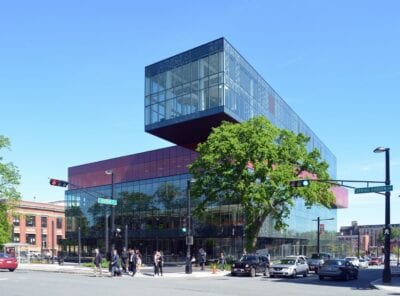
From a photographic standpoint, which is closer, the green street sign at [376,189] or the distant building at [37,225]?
the green street sign at [376,189]

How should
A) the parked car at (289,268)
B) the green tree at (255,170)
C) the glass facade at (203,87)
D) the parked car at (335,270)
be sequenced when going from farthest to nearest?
the glass facade at (203,87) → the green tree at (255,170) → the parked car at (289,268) → the parked car at (335,270)

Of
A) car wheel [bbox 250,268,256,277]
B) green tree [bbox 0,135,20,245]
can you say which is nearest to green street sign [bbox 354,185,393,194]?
car wheel [bbox 250,268,256,277]

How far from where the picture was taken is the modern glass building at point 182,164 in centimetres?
5778

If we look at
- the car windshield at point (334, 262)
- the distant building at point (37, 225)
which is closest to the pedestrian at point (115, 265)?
the car windshield at point (334, 262)

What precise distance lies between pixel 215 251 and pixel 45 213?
66089 mm

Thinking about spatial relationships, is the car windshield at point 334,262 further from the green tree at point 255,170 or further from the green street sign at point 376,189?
the green tree at point 255,170

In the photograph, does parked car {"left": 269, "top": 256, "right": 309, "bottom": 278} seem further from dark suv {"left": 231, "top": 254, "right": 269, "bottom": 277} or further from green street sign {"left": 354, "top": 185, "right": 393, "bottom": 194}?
green street sign {"left": 354, "top": 185, "right": 393, "bottom": 194}

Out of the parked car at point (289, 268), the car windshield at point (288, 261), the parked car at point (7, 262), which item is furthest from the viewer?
the parked car at point (7, 262)

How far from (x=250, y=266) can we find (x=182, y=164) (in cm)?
3393

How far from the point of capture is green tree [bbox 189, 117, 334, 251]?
1807 inches

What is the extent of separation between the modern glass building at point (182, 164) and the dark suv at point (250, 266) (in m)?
15.4

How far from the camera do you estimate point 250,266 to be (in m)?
38.5

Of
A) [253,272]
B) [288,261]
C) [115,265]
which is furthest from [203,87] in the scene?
[115,265]

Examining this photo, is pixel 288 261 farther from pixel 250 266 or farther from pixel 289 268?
pixel 250 266
